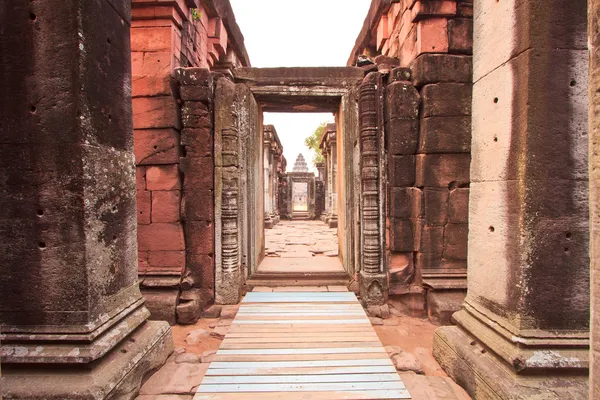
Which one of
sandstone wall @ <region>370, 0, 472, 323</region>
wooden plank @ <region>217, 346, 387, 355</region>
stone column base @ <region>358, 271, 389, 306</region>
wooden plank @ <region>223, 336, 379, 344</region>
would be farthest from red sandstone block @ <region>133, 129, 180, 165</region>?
stone column base @ <region>358, 271, 389, 306</region>

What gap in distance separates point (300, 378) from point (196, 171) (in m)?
2.87

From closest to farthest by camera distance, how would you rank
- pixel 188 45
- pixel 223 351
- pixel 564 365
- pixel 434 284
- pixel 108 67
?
pixel 564 365 < pixel 108 67 < pixel 223 351 < pixel 434 284 < pixel 188 45

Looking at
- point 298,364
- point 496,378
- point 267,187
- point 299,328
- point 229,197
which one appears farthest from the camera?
point 267,187

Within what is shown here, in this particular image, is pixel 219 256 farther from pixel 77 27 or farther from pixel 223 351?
pixel 77 27

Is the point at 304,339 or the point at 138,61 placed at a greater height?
the point at 138,61

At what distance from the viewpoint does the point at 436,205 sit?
Result: 14.2ft

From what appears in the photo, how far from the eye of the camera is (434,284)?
4.25 m

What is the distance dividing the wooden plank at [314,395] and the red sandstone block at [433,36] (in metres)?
3.97

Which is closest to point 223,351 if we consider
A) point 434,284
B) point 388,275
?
point 388,275

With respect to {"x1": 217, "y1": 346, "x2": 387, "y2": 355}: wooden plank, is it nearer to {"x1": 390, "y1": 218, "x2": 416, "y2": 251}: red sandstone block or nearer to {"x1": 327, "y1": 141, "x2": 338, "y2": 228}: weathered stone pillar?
{"x1": 390, "y1": 218, "x2": 416, "y2": 251}: red sandstone block

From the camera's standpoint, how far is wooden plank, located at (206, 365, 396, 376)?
2738 millimetres

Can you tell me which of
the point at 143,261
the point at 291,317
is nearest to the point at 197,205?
the point at 143,261

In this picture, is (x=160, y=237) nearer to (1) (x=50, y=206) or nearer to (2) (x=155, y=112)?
(2) (x=155, y=112)

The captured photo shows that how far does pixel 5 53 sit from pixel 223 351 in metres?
2.86
